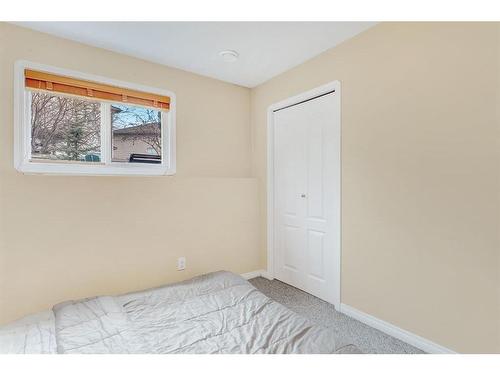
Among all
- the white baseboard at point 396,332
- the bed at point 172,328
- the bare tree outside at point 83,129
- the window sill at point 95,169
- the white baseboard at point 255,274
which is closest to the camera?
the bed at point 172,328

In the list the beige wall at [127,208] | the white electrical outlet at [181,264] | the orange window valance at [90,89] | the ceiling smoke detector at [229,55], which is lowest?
the white electrical outlet at [181,264]

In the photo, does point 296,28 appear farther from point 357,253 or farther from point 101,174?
point 101,174

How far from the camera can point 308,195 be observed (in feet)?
8.25

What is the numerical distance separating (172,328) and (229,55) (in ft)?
7.19

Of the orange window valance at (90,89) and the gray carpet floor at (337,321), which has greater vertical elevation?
the orange window valance at (90,89)

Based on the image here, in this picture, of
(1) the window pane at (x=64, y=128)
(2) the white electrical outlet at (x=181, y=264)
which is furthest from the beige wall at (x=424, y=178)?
(1) the window pane at (x=64, y=128)

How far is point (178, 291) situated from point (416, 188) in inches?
72.6

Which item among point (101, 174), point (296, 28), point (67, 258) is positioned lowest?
point (67, 258)

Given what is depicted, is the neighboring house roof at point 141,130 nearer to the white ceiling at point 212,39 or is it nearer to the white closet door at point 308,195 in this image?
the white ceiling at point 212,39

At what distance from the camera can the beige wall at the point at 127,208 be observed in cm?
183

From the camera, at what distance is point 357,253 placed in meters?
2.05

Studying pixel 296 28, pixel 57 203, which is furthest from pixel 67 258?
pixel 296 28

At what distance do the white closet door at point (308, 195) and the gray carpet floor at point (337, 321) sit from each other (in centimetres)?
11
